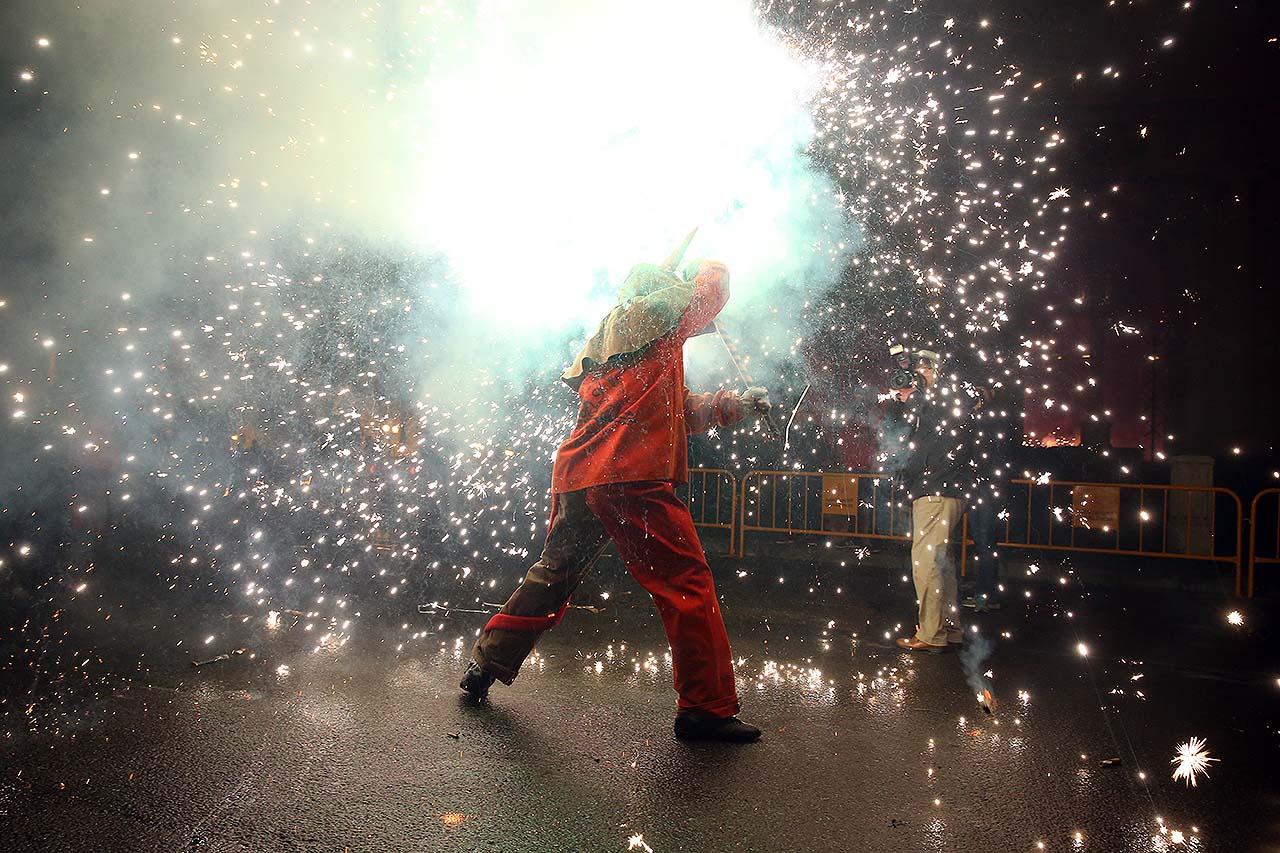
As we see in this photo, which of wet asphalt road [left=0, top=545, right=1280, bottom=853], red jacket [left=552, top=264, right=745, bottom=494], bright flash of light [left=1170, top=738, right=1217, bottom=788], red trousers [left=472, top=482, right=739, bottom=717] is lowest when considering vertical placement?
wet asphalt road [left=0, top=545, right=1280, bottom=853]

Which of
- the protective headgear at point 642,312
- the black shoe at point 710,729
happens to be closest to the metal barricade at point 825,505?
the protective headgear at point 642,312

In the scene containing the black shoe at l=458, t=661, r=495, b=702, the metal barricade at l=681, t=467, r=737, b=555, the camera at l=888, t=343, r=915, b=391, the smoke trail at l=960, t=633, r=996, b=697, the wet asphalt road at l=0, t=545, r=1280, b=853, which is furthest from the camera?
the metal barricade at l=681, t=467, r=737, b=555

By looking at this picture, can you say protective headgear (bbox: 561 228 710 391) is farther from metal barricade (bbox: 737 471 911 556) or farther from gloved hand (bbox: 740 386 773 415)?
metal barricade (bbox: 737 471 911 556)

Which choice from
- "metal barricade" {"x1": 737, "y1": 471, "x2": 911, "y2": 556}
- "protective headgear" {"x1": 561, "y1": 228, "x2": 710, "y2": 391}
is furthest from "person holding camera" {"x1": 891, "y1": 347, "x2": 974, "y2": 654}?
"metal barricade" {"x1": 737, "y1": 471, "x2": 911, "y2": 556}

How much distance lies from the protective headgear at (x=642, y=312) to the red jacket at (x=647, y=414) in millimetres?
49

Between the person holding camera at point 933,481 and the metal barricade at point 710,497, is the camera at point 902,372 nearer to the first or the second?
the person holding camera at point 933,481

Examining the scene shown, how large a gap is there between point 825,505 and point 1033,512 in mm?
2589

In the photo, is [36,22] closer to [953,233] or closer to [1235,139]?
[953,233]

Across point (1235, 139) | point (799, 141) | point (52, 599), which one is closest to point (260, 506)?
point (52, 599)

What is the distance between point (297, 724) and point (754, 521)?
7.94m

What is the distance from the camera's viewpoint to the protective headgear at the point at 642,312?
3270mm

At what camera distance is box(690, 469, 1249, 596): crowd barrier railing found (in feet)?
26.8

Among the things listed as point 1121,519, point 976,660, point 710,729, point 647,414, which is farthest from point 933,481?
point 1121,519

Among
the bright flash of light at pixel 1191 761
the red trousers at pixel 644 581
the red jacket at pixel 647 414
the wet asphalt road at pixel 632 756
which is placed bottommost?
the wet asphalt road at pixel 632 756
